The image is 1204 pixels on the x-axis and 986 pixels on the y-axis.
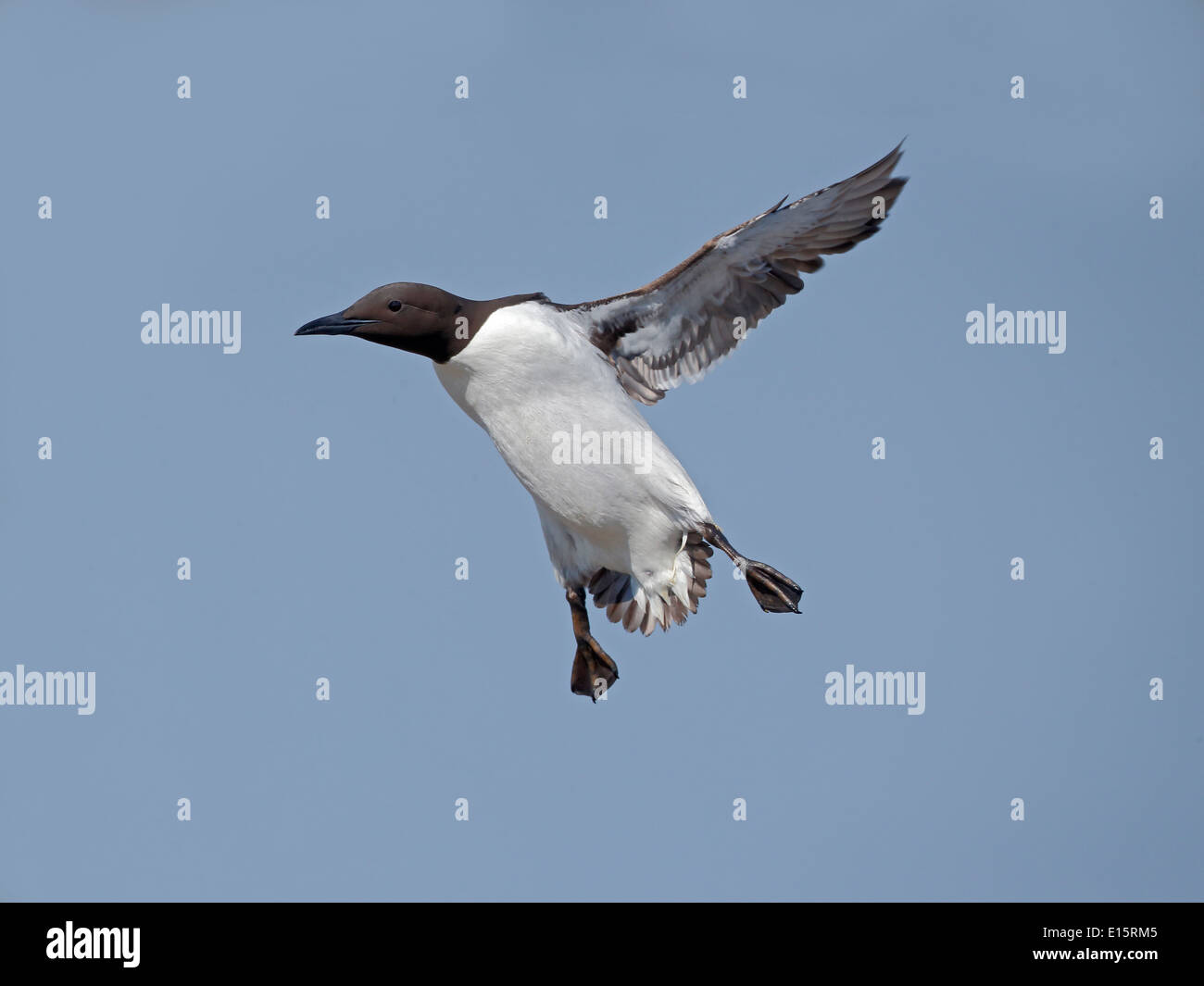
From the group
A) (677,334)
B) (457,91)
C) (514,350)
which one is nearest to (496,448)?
(514,350)

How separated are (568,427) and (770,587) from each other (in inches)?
52.1

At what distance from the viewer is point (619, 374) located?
10688 mm

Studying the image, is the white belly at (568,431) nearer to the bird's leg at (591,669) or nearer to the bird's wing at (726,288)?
the bird's wing at (726,288)

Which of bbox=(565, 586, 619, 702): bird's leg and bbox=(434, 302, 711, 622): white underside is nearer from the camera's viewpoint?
bbox=(434, 302, 711, 622): white underside

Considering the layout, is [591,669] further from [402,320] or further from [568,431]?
[402,320]

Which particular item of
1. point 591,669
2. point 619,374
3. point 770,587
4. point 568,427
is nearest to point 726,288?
point 619,374

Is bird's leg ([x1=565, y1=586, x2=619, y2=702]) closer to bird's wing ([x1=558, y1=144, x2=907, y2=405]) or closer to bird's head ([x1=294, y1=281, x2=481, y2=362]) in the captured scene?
bird's wing ([x1=558, y1=144, x2=907, y2=405])

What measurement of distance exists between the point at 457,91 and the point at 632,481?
98.4 inches

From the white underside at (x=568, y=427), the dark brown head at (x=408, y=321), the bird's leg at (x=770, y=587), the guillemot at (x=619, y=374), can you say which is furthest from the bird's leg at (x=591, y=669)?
the dark brown head at (x=408, y=321)

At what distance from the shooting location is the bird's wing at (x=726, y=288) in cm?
1004

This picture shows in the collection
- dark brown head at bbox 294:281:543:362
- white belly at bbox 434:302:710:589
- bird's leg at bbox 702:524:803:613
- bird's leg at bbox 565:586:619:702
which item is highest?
dark brown head at bbox 294:281:543:362

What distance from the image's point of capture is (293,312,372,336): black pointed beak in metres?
9.61

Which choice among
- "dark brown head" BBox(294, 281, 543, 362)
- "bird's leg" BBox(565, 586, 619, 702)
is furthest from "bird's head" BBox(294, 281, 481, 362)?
"bird's leg" BBox(565, 586, 619, 702)

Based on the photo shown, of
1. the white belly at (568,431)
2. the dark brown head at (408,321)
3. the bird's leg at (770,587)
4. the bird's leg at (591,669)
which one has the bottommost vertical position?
the bird's leg at (591,669)
